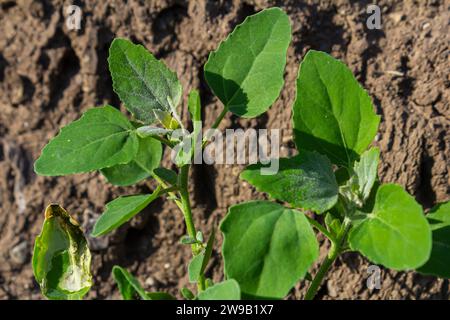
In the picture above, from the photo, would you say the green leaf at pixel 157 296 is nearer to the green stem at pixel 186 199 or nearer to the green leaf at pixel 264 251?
the green stem at pixel 186 199

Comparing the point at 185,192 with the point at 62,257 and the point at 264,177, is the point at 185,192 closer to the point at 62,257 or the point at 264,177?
the point at 264,177

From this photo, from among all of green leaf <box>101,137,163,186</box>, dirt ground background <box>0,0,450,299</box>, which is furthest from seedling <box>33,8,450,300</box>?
dirt ground background <box>0,0,450,299</box>

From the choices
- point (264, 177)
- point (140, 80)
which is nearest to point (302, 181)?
point (264, 177)

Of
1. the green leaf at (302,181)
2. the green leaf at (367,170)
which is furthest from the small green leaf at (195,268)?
the green leaf at (367,170)

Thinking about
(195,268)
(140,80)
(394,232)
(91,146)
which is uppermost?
(140,80)

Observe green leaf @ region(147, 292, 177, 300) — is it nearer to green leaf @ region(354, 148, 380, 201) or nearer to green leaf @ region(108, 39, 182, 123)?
green leaf @ region(108, 39, 182, 123)
